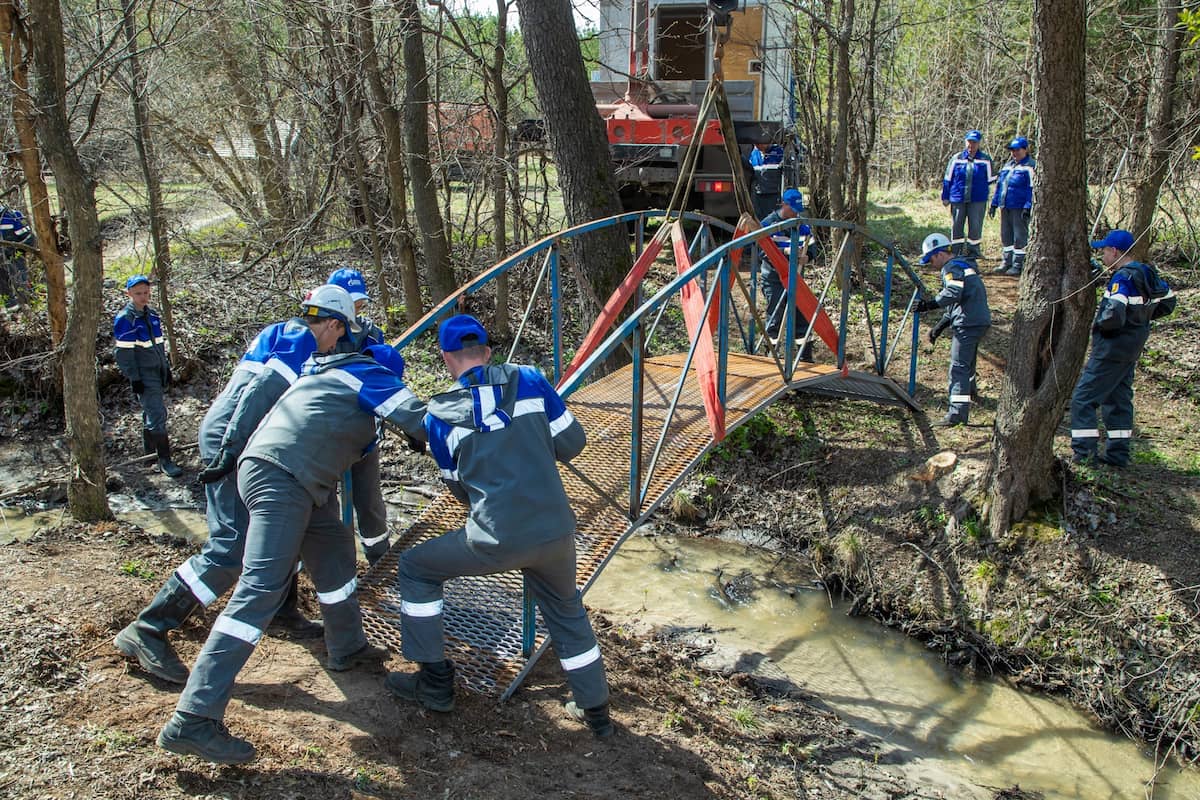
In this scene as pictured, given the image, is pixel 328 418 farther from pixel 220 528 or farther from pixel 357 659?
pixel 357 659

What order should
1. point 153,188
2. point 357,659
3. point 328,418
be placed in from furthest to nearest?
point 153,188 < point 357,659 < point 328,418

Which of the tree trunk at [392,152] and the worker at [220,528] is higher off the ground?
the tree trunk at [392,152]

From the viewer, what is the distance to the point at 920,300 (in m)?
7.21

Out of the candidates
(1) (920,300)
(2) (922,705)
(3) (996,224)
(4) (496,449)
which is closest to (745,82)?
(3) (996,224)

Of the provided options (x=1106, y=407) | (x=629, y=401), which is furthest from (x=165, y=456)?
(x=1106, y=407)

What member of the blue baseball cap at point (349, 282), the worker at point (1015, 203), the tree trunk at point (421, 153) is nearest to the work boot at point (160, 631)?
the blue baseball cap at point (349, 282)

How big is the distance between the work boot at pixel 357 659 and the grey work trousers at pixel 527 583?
501mm

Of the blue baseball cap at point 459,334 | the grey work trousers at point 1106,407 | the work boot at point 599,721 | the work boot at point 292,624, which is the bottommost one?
the work boot at point 599,721

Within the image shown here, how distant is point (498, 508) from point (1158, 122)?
24.5 ft

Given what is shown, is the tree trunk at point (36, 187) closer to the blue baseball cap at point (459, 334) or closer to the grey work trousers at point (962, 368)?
the blue baseball cap at point (459, 334)

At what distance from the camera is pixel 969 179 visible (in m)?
10.1

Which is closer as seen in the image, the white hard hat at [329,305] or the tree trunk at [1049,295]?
the white hard hat at [329,305]

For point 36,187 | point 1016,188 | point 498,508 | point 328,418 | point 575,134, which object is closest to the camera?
point 498,508

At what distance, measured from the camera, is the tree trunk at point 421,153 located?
8.06m
